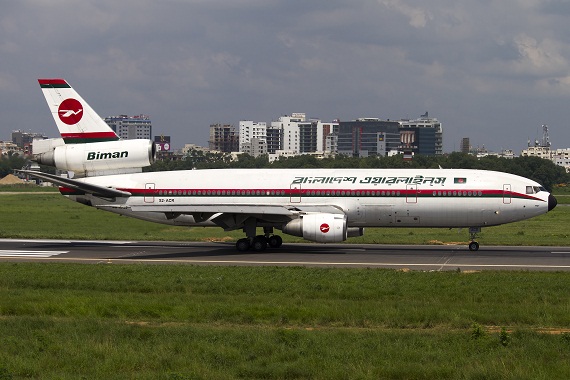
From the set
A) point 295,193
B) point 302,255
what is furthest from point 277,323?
point 295,193

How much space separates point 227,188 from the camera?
42.7 m

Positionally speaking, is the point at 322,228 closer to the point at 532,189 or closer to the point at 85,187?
the point at 532,189

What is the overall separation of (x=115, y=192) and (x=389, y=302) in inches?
893

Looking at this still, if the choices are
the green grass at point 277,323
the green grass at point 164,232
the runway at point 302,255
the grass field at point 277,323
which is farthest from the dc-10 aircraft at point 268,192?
the green grass at point 277,323

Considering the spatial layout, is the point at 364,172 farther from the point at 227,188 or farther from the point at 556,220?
the point at 556,220

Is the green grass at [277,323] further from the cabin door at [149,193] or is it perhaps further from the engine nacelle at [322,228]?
the cabin door at [149,193]

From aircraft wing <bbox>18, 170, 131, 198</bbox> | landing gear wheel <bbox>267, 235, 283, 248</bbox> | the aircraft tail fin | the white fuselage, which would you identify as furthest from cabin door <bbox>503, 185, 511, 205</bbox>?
the aircraft tail fin

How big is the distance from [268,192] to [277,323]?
21.2 meters

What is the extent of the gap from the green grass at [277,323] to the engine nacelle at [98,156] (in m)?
11.7

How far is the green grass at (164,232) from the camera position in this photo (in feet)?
158

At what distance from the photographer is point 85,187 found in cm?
4188

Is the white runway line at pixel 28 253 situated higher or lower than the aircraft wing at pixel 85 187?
lower

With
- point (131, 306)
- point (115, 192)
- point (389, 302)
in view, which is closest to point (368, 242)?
point (115, 192)

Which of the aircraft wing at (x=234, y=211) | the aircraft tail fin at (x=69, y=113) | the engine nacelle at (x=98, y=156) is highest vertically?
the aircraft tail fin at (x=69, y=113)
